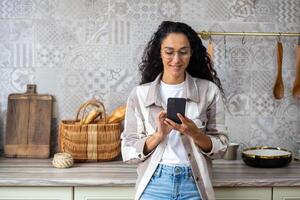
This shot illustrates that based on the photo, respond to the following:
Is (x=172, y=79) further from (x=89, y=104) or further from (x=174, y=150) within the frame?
(x=89, y=104)

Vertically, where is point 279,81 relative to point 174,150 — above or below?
above

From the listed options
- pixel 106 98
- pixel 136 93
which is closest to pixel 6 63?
pixel 106 98

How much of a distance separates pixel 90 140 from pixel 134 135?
1.60ft

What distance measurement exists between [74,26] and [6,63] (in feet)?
1.21

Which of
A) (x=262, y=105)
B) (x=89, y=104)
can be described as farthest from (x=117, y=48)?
(x=262, y=105)

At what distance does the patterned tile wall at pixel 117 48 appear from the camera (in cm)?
197

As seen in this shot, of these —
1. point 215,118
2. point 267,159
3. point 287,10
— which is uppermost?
point 287,10

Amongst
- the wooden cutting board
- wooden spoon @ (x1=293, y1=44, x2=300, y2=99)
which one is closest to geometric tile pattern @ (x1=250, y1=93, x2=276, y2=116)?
wooden spoon @ (x1=293, y1=44, x2=300, y2=99)

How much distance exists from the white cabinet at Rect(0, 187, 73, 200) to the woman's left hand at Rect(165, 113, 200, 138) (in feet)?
1.81

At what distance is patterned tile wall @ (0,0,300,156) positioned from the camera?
1.97 meters

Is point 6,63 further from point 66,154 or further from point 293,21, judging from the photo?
point 293,21

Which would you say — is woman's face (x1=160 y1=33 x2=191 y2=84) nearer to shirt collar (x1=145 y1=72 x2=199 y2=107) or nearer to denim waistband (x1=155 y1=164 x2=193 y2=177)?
shirt collar (x1=145 y1=72 x2=199 y2=107)

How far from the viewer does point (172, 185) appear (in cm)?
130

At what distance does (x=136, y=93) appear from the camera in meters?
1.42
